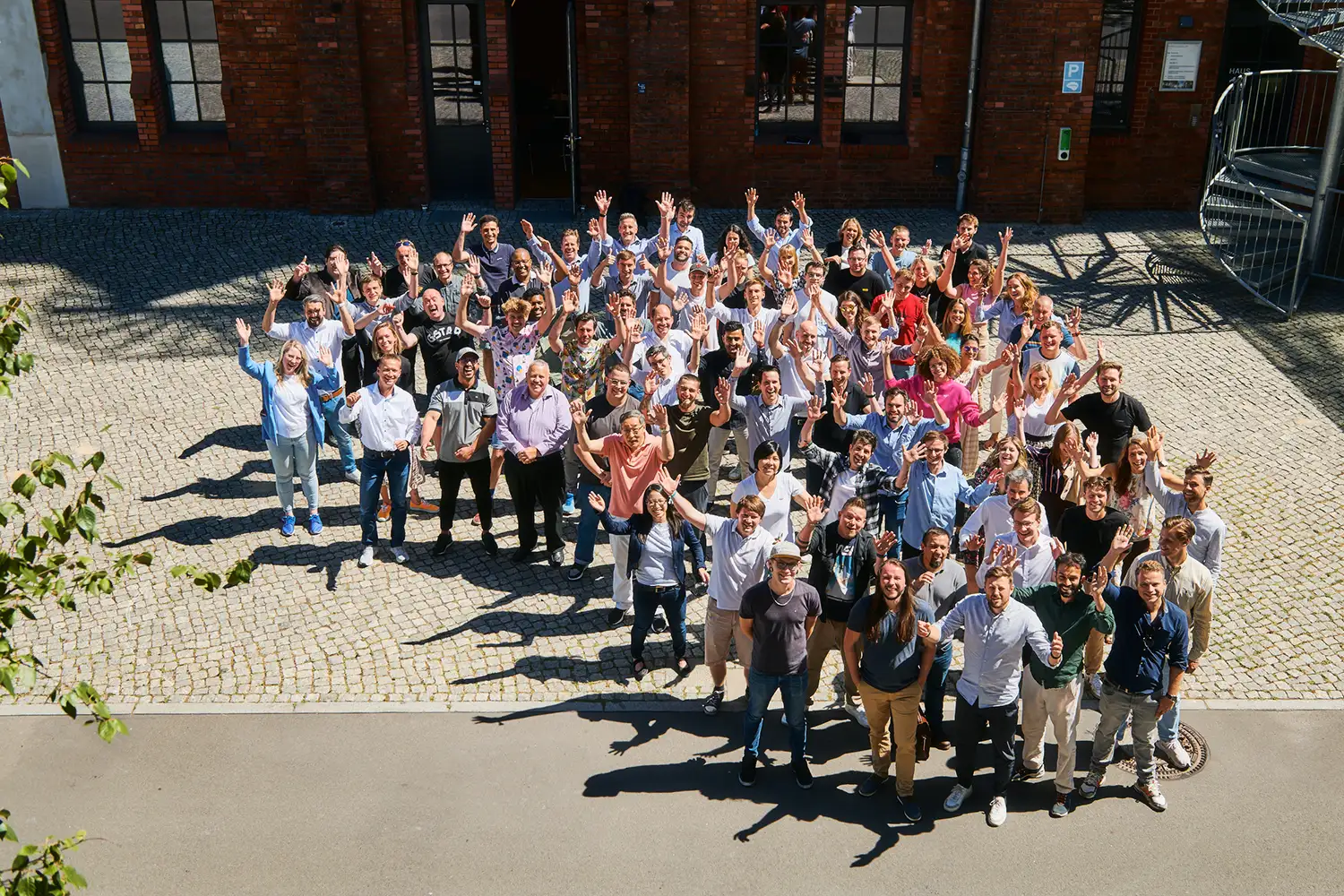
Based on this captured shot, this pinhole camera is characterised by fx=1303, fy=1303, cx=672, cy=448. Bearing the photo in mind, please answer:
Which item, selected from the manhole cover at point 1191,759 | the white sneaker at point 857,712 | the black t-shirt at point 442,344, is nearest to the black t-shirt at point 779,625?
the white sneaker at point 857,712

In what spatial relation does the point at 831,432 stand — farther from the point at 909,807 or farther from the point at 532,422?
the point at 909,807

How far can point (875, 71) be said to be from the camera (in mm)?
18922

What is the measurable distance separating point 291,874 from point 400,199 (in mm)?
13123

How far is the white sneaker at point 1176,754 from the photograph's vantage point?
8086mm

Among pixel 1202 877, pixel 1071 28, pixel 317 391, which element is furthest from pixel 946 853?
Answer: pixel 1071 28

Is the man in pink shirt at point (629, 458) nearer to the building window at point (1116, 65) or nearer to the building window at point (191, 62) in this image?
the building window at point (191, 62)

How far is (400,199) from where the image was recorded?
18734 millimetres

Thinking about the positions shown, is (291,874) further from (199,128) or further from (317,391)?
(199,128)

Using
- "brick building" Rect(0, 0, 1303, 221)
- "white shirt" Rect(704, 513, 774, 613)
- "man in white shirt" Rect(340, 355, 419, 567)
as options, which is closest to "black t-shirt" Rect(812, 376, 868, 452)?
"white shirt" Rect(704, 513, 774, 613)

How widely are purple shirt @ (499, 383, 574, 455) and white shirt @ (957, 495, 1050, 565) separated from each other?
3.18 metres

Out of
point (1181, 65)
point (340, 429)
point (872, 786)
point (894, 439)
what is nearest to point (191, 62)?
point (340, 429)

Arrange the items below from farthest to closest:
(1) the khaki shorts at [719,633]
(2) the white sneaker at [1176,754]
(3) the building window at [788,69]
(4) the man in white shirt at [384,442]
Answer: (3) the building window at [788,69]
(4) the man in white shirt at [384,442]
(1) the khaki shorts at [719,633]
(2) the white sneaker at [1176,754]

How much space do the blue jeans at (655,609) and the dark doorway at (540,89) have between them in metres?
12.3

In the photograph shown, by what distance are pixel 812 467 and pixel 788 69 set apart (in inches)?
422
